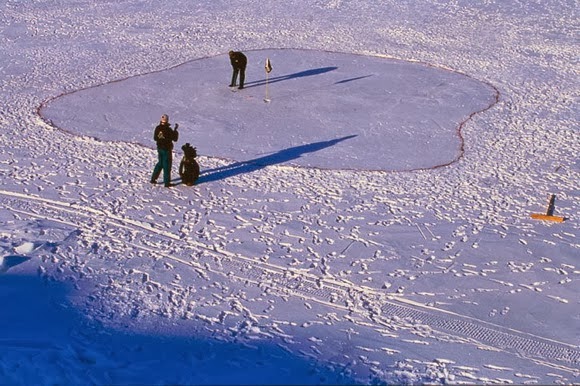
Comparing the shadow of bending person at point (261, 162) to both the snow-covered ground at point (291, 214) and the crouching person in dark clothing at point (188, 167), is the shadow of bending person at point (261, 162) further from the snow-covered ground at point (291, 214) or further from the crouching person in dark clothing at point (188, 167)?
the crouching person in dark clothing at point (188, 167)

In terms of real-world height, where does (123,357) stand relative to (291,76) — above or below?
below

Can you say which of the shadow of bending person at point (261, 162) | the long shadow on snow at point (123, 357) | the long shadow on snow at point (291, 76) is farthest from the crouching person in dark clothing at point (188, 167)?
the long shadow on snow at point (291, 76)

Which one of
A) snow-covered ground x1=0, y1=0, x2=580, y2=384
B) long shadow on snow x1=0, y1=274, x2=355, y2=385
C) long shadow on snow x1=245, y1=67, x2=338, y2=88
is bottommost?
long shadow on snow x1=0, y1=274, x2=355, y2=385

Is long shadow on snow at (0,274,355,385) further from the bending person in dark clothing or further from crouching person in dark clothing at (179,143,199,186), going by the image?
the bending person in dark clothing

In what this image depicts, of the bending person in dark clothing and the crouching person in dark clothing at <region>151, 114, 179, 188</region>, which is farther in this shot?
the bending person in dark clothing

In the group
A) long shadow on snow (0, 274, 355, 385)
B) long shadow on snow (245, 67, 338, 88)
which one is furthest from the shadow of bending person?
long shadow on snow (0, 274, 355, 385)

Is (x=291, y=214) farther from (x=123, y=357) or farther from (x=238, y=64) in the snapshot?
(x=238, y=64)

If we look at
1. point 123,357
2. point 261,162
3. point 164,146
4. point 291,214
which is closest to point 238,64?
point 261,162
